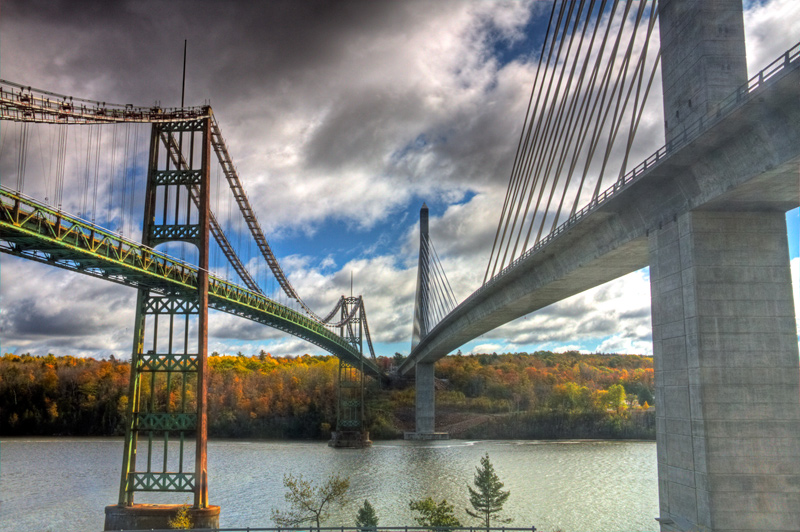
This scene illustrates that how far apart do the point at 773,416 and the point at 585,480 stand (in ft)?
91.9

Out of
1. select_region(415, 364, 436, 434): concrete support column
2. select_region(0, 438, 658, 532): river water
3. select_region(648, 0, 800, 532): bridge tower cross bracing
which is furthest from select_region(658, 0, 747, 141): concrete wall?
select_region(415, 364, 436, 434): concrete support column

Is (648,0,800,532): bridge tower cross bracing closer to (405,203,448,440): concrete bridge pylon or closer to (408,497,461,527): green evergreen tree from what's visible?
(408,497,461,527): green evergreen tree

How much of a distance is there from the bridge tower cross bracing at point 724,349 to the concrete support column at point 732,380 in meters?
0.03

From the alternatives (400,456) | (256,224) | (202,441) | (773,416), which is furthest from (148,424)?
(400,456)

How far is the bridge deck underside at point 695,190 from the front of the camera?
1705 cm

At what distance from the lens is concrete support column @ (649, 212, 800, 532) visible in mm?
19328

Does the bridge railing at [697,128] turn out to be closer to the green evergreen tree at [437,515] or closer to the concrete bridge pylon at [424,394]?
the green evergreen tree at [437,515]

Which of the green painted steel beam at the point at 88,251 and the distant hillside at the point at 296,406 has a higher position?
the green painted steel beam at the point at 88,251

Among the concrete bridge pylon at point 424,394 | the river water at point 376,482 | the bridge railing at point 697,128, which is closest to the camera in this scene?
the bridge railing at point 697,128

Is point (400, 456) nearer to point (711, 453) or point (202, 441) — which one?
point (202, 441)

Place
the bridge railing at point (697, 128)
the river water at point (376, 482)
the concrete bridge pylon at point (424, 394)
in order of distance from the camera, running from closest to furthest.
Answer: the bridge railing at point (697, 128)
the river water at point (376, 482)
the concrete bridge pylon at point (424, 394)

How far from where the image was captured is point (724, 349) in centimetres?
2017

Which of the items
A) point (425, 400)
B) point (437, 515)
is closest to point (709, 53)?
point (437, 515)

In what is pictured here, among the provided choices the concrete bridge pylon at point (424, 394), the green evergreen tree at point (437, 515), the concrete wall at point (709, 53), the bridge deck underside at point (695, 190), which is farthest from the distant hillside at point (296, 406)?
the concrete wall at point (709, 53)
